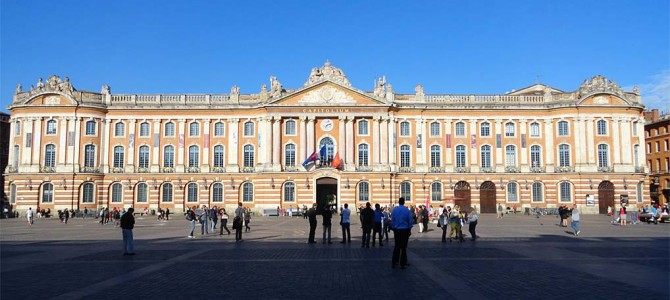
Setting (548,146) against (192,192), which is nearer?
(192,192)

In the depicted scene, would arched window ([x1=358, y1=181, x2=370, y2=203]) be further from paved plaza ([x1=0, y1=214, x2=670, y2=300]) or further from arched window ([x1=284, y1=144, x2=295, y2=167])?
paved plaza ([x1=0, y1=214, x2=670, y2=300])

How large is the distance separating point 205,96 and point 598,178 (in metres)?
47.1

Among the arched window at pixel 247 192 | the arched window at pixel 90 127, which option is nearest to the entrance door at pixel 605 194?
the arched window at pixel 247 192

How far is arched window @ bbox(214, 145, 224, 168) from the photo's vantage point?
216ft

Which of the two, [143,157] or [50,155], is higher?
[50,155]

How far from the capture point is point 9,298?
1174cm

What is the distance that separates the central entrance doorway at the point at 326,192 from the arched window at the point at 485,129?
18612 mm

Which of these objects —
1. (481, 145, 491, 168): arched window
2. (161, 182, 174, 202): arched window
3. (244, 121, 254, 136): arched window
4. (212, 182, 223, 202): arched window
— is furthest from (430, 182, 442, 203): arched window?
(161, 182, 174, 202): arched window

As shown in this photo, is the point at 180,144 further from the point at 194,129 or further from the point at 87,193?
the point at 87,193

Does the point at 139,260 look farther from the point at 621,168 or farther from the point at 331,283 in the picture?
the point at 621,168

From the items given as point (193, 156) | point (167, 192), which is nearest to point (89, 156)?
point (167, 192)

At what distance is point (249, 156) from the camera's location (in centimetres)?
6556

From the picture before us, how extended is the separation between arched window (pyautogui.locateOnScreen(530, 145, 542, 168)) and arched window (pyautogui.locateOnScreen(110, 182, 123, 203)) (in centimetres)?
4856

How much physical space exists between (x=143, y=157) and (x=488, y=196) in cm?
4120
